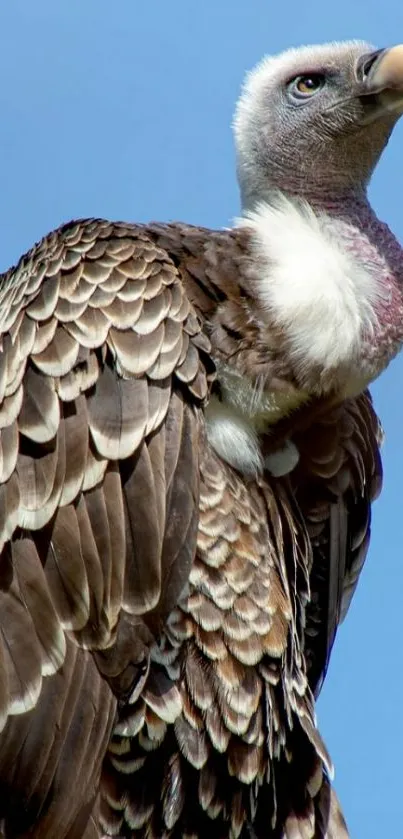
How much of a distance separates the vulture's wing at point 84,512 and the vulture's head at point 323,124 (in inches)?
44.0

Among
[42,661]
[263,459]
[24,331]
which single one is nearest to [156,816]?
[42,661]

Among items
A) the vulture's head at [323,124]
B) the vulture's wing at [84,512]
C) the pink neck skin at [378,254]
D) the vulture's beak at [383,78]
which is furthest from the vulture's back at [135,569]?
the vulture's beak at [383,78]

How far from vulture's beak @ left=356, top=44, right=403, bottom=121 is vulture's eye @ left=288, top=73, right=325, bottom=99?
0.21 m

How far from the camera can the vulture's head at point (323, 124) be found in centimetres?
706

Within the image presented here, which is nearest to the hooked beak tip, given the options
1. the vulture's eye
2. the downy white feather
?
the vulture's eye

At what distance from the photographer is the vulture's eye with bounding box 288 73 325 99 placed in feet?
24.1

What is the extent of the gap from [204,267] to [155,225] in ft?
1.23

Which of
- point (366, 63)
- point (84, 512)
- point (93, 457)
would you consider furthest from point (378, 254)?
point (84, 512)

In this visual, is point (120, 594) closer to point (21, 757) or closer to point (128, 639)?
point (128, 639)

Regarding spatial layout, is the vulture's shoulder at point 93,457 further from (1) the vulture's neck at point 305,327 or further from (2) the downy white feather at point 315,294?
(2) the downy white feather at point 315,294

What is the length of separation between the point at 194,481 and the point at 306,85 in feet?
6.77

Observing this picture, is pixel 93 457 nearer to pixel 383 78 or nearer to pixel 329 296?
pixel 329 296

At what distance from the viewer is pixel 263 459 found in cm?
668

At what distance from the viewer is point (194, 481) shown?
619 cm
